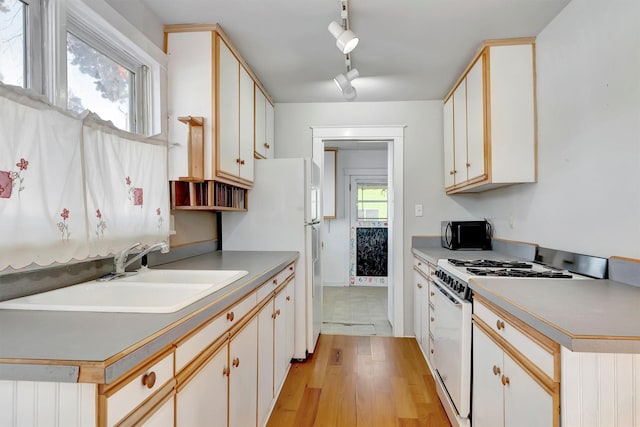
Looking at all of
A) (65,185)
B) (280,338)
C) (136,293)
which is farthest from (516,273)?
(65,185)

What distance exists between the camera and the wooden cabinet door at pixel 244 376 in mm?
1346

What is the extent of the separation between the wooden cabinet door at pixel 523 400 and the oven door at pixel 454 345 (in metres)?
0.39

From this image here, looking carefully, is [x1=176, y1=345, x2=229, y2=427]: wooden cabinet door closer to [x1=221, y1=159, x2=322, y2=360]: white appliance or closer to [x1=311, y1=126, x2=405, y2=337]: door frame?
[x1=221, y1=159, x2=322, y2=360]: white appliance

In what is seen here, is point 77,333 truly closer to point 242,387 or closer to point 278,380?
point 242,387

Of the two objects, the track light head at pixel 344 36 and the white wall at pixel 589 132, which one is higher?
the track light head at pixel 344 36

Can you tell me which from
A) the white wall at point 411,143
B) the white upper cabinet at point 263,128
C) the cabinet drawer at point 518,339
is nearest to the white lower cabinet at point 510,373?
the cabinet drawer at point 518,339

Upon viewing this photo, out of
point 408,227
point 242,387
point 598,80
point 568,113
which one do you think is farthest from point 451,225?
point 242,387

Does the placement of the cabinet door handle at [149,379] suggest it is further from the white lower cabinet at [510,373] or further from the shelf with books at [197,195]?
the shelf with books at [197,195]

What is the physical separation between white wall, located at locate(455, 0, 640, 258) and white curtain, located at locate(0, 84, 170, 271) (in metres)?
2.16

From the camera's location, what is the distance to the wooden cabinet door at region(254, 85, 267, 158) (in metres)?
2.72

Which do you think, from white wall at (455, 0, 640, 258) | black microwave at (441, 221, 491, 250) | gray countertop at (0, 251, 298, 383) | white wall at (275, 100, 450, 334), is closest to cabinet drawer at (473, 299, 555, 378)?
white wall at (455, 0, 640, 258)

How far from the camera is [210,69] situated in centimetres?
193

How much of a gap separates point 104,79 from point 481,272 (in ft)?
6.76

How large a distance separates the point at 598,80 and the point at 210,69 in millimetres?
1962
